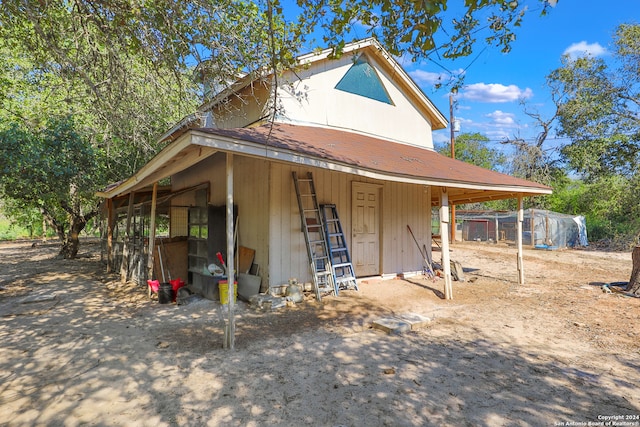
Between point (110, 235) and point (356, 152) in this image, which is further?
point (110, 235)

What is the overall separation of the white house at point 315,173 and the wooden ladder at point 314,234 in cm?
19

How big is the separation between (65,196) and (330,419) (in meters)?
11.6

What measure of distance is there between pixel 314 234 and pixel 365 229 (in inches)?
62.0

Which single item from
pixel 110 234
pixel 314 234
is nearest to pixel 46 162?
pixel 110 234

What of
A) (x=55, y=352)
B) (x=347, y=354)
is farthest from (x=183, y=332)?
(x=347, y=354)

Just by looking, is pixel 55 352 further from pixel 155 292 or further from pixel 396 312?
pixel 396 312

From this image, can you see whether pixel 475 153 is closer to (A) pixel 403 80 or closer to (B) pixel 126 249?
(A) pixel 403 80

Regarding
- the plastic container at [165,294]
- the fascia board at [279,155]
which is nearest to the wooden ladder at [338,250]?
the fascia board at [279,155]

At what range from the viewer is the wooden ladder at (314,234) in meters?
6.61

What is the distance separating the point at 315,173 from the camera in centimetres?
714

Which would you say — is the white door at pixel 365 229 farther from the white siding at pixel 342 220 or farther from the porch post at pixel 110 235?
the porch post at pixel 110 235

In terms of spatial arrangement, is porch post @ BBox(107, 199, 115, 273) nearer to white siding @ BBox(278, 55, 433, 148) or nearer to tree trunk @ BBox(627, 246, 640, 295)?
white siding @ BBox(278, 55, 433, 148)

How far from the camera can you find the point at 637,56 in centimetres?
1484

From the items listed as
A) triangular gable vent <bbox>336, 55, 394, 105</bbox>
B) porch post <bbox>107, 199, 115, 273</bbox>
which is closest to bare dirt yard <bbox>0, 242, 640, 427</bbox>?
porch post <bbox>107, 199, 115, 273</bbox>
